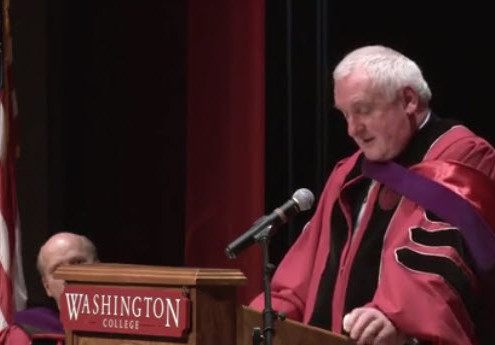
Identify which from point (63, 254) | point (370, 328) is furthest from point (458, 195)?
point (63, 254)

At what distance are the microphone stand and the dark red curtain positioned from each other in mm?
Result: 2809

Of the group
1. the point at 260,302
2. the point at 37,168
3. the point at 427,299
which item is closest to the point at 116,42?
the point at 37,168

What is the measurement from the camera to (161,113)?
6.62 meters

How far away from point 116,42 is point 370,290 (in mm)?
3229

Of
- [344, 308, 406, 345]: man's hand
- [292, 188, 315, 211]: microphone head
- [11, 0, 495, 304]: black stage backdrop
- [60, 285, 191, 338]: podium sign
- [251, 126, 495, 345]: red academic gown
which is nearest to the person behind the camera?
[60, 285, 191, 338]: podium sign

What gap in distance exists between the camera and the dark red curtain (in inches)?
236

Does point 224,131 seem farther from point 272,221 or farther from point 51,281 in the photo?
point 272,221

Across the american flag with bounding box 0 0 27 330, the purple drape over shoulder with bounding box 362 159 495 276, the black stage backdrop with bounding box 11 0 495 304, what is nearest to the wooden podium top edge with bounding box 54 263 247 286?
the purple drape over shoulder with bounding box 362 159 495 276

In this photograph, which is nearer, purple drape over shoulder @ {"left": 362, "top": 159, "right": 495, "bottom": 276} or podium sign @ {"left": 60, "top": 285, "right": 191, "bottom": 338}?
podium sign @ {"left": 60, "top": 285, "right": 191, "bottom": 338}

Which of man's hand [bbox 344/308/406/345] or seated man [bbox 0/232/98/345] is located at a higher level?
man's hand [bbox 344/308/406/345]

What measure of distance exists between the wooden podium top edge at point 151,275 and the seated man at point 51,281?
163cm

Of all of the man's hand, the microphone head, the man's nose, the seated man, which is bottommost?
the seated man

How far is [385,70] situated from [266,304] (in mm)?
992

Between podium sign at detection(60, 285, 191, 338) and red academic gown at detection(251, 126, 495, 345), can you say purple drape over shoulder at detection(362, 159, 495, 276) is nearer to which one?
red academic gown at detection(251, 126, 495, 345)
